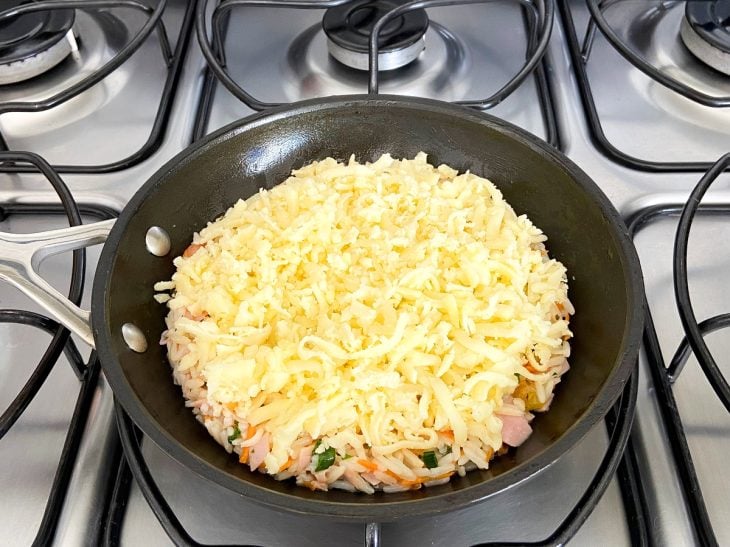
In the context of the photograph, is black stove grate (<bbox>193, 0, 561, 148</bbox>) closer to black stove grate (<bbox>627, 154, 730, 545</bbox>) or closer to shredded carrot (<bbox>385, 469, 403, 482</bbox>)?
black stove grate (<bbox>627, 154, 730, 545</bbox>)

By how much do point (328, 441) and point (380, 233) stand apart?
12.2 inches

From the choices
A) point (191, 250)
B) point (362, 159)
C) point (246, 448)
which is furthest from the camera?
point (362, 159)

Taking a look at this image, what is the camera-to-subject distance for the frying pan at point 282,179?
2.39 ft

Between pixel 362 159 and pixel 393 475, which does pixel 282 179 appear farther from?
pixel 393 475

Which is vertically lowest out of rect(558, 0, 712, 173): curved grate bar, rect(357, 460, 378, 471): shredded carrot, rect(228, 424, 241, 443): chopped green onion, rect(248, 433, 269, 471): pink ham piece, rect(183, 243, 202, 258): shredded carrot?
rect(357, 460, 378, 471): shredded carrot

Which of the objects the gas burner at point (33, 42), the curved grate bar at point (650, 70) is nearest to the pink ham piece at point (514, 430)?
the curved grate bar at point (650, 70)

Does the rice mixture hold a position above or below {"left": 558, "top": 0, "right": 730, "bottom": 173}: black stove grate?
below

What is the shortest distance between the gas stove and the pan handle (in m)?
0.09

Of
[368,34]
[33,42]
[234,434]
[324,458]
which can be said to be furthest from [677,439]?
[33,42]

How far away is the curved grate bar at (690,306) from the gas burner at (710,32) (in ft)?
1.23

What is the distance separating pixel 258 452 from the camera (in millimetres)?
815

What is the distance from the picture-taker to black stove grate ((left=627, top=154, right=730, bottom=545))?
2.66ft

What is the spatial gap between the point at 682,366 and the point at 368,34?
81cm

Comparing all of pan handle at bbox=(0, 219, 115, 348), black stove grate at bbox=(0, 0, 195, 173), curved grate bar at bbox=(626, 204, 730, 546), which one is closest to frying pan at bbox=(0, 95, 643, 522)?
pan handle at bbox=(0, 219, 115, 348)
